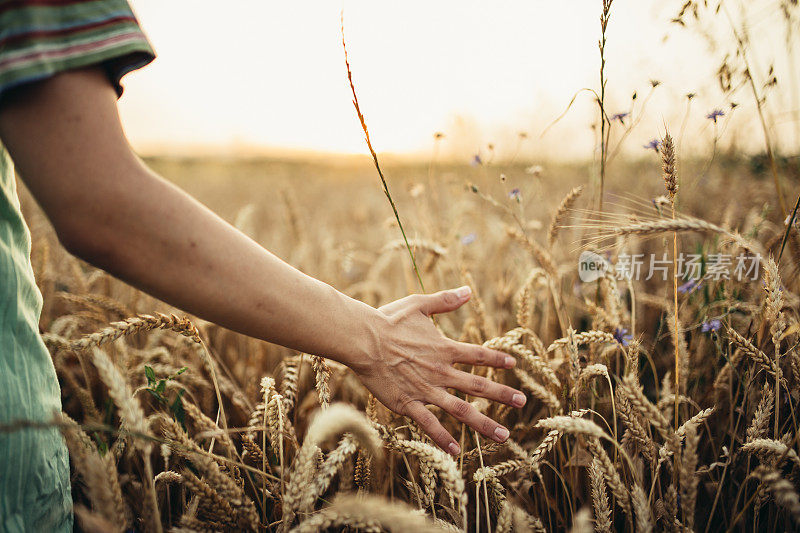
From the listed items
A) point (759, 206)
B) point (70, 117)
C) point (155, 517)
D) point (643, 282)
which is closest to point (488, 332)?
point (155, 517)

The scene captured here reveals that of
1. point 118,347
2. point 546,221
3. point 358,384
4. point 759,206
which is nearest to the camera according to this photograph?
point 118,347

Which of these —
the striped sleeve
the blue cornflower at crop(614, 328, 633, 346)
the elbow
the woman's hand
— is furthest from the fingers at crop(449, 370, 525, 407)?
the striped sleeve

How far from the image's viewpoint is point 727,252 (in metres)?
1.67

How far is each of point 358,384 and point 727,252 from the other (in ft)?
4.82

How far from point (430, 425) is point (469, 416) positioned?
97mm

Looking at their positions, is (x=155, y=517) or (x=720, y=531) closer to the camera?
(x=155, y=517)

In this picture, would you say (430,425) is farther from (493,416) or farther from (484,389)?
(493,416)

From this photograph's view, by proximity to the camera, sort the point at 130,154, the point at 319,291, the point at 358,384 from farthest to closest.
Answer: the point at 358,384 < the point at 319,291 < the point at 130,154

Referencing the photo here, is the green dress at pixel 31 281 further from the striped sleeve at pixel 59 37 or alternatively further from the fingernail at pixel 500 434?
Result: the fingernail at pixel 500 434

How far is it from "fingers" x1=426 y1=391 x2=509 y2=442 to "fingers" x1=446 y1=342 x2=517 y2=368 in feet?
0.33

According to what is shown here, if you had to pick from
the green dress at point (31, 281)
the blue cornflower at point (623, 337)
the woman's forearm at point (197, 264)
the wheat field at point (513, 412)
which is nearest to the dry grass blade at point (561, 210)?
the wheat field at point (513, 412)

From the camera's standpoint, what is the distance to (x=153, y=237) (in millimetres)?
654

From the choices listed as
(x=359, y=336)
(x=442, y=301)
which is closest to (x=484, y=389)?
(x=442, y=301)

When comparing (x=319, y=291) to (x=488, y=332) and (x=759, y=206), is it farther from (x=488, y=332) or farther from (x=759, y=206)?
(x=759, y=206)
